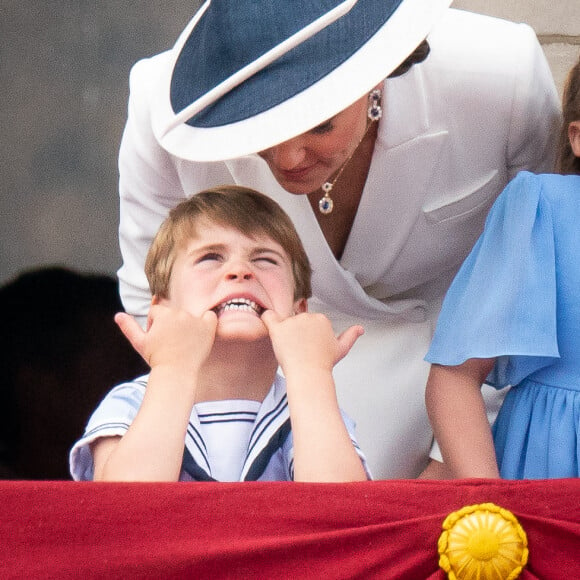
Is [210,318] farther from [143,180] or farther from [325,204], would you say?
[143,180]

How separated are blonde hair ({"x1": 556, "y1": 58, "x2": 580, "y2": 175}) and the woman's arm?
1.18 ft

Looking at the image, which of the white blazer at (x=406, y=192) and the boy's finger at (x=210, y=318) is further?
the white blazer at (x=406, y=192)

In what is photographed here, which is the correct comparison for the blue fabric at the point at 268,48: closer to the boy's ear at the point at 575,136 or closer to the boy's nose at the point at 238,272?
the boy's nose at the point at 238,272

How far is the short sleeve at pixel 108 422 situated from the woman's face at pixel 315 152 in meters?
0.34

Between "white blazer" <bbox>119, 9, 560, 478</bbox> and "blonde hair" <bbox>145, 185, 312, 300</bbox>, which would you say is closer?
"blonde hair" <bbox>145, 185, 312, 300</bbox>

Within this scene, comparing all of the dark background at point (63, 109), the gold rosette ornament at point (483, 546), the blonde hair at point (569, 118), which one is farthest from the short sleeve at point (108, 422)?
the dark background at point (63, 109)

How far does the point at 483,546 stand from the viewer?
1127mm

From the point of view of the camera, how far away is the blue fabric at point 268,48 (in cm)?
142

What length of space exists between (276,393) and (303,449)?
8.7 inches

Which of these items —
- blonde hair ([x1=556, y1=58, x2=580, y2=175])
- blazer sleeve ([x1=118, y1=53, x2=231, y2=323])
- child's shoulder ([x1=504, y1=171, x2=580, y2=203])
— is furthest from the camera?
blazer sleeve ([x1=118, y1=53, x2=231, y2=323])

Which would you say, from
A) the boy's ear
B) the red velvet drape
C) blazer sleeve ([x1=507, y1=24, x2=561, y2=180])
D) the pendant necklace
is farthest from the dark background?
the red velvet drape

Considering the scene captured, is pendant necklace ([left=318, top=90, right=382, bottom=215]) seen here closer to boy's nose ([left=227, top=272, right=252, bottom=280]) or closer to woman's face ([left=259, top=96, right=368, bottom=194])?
woman's face ([left=259, top=96, right=368, bottom=194])

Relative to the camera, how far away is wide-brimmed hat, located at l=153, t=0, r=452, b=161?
1410mm

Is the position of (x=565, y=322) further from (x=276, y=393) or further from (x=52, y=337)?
(x=52, y=337)
